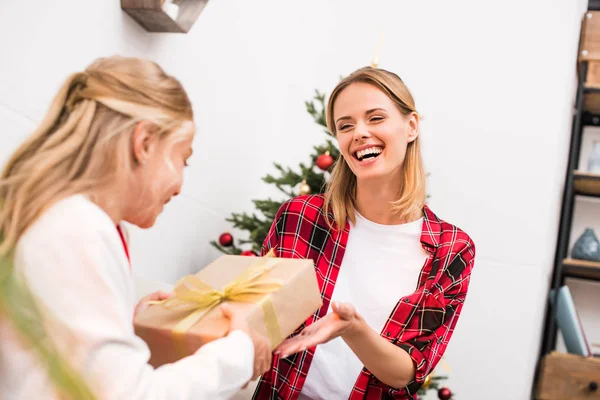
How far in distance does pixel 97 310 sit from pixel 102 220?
0.11 m

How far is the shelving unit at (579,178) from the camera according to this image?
278 centimetres

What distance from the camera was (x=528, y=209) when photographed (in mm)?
2883

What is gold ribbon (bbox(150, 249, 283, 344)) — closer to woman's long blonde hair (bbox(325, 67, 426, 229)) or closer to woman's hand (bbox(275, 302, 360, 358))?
woman's hand (bbox(275, 302, 360, 358))

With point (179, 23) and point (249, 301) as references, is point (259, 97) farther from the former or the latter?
point (249, 301)

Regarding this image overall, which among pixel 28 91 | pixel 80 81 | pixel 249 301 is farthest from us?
pixel 28 91

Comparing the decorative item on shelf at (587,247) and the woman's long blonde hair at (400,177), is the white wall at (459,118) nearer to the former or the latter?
the decorative item on shelf at (587,247)

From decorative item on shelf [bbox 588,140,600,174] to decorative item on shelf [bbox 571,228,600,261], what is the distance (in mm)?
292

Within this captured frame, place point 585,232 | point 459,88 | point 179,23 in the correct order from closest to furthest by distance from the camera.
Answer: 1. point 179,23
2. point 585,232
3. point 459,88

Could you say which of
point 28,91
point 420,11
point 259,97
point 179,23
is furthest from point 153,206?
point 420,11

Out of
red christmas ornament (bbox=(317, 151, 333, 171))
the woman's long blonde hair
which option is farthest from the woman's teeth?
red christmas ornament (bbox=(317, 151, 333, 171))

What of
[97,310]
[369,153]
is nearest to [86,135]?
[97,310]

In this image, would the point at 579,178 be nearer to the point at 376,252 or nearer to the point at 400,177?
the point at 400,177

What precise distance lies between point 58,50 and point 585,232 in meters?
2.51

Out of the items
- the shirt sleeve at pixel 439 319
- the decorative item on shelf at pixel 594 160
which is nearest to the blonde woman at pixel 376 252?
the shirt sleeve at pixel 439 319
